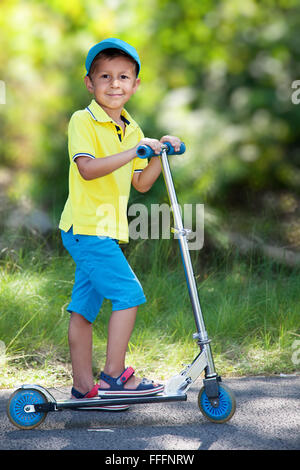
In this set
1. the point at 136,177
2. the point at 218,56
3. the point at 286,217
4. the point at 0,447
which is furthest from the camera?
the point at 218,56

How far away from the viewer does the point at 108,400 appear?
266 centimetres

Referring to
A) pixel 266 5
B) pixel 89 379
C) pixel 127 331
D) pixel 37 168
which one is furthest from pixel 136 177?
pixel 266 5

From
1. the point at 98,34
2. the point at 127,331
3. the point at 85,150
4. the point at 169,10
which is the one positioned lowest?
the point at 127,331

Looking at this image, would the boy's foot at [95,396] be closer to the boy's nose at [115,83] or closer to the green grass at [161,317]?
the green grass at [161,317]

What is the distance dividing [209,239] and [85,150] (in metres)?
2.83

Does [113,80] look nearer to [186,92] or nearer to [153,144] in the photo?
[153,144]

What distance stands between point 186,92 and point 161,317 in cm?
310

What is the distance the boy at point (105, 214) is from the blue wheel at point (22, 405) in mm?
264

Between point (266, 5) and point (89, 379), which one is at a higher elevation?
point (266, 5)

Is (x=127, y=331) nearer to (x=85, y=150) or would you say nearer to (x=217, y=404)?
(x=217, y=404)

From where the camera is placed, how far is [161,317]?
423 centimetres

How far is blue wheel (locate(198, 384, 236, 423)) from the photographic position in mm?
2629

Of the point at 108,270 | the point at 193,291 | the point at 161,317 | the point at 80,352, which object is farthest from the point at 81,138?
the point at 161,317

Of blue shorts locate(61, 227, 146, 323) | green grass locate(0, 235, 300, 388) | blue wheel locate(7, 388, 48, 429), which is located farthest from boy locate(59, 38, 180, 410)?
green grass locate(0, 235, 300, 388)
